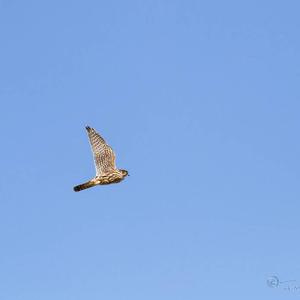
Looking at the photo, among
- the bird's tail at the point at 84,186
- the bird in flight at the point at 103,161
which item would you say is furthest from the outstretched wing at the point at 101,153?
the bird's tail at the point at 84,186

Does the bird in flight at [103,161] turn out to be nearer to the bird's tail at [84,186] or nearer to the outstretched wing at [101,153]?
the outstretched wing at [101,153]

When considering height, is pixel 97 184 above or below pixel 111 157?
below

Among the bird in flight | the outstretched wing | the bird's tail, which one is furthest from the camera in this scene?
the outstretched wing

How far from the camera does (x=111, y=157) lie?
28469 millimetres

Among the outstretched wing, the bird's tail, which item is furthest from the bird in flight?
the bird's tail

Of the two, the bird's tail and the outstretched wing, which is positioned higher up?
the outstretched wing

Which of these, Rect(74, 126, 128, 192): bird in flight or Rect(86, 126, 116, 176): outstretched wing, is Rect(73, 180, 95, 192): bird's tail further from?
Rect(86, 126, 116, 176): outstretched wing

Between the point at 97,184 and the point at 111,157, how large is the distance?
7.37ft

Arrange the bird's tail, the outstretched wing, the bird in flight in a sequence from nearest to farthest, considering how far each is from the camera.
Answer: the bird's tail, the bird in flight, the outstretched wing

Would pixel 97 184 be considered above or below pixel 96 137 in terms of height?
below

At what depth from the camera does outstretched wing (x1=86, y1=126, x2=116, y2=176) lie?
28078mm

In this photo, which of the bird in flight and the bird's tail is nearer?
the bird's tail

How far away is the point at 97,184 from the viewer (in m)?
27.2

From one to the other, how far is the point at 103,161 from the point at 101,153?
58 centimetres
